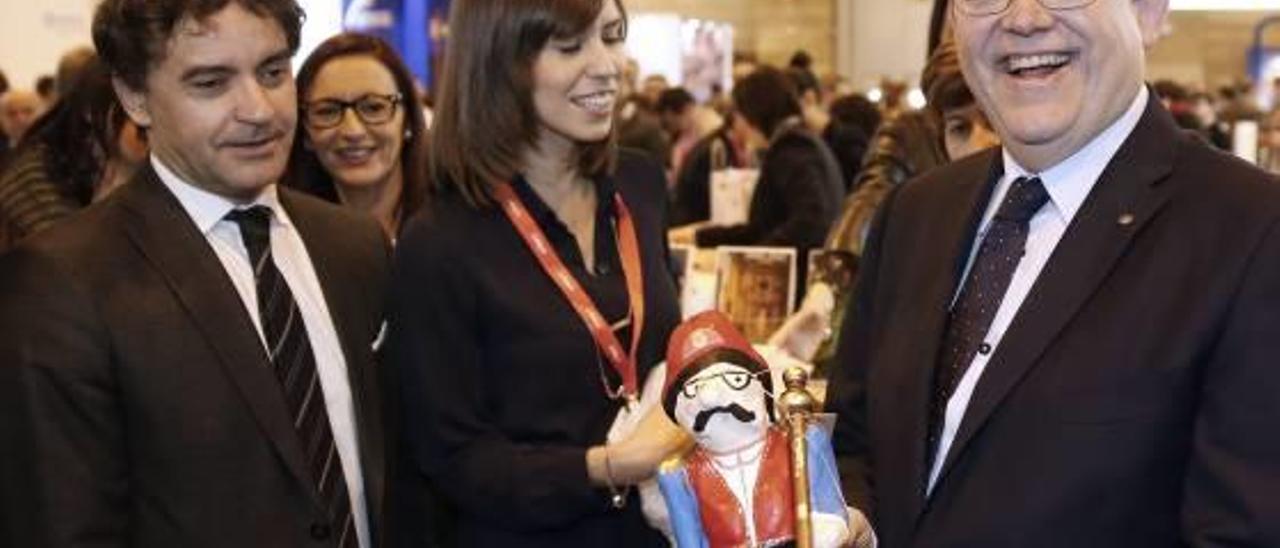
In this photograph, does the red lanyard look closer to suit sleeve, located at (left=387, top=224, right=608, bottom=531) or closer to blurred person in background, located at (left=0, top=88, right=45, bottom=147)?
suit sleeve, located at (left=387, top=224, right=608, bottom=531)

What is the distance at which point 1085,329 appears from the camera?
1634 millimetres

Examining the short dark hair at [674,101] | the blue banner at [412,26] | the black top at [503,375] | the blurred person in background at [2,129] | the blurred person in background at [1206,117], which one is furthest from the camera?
the short dark hair at [674,101]

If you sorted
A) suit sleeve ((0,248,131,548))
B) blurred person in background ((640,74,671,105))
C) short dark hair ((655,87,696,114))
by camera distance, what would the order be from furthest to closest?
1. blurred person in background ((640,74,671,105))
2. short dark hair ((655,87,696,114))
3. suit sleeve ((0,248,131,548))

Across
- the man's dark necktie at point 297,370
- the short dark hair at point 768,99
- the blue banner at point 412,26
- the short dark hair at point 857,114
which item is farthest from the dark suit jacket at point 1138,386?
the short dark hair at point 857,114

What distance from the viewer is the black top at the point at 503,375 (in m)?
2.32

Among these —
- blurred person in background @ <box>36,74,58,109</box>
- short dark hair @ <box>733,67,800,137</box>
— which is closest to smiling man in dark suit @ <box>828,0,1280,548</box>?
short dark hair @ <box>733,67,800,137</box>

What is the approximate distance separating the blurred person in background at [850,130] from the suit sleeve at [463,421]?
5365mm

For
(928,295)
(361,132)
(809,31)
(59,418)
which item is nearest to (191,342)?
(59,418)

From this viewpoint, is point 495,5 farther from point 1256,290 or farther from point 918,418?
point 1256,290

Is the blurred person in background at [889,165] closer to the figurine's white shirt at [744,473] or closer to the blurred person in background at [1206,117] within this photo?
the figurine's white shirt at [744,473]

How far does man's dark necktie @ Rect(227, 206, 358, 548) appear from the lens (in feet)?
7.17

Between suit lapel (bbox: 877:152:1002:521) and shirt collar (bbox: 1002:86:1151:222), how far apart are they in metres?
0.15

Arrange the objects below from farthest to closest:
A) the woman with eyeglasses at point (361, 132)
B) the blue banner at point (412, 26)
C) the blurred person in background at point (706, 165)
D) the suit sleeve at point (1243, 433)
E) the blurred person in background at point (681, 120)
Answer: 1. the blurred person in background at point (681, 120)
2. the blue banner at point (412, 26)
3. the blurred person in background at point (706, 165)
4. the woman with eyeglasses at point (361, 132)
5. the suit sleeve at point (1243, 433)

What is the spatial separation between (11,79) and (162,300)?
24.3 feet
